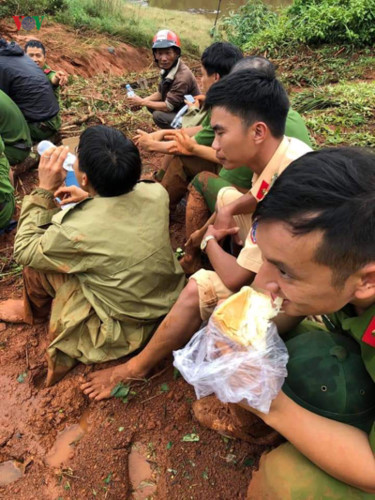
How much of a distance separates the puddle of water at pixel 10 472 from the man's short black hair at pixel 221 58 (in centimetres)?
334

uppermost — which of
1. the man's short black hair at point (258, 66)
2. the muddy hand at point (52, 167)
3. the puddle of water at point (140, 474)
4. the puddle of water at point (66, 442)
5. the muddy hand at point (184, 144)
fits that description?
the man's short black hair at point (258, 66)

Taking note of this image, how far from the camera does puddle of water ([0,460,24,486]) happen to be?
2119 mm

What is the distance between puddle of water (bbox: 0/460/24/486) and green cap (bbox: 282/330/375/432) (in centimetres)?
157

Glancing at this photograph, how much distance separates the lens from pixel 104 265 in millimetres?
2221

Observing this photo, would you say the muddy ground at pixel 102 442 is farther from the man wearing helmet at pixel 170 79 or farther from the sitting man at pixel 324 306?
the man wearing helmet at pixel 170 79

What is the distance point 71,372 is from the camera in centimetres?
256

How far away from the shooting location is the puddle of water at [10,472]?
212 cm

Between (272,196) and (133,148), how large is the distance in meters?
1.27

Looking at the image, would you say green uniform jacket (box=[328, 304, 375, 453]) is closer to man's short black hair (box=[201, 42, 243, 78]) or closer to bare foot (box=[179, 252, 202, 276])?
bare foot (box=[179, 252, 202, 276])

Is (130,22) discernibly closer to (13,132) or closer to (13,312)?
(13,132)

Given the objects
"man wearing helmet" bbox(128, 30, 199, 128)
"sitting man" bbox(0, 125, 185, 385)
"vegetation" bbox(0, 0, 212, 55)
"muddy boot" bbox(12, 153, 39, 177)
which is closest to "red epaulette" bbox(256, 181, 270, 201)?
"sitting man" bbox(0, 125, 185, 385)

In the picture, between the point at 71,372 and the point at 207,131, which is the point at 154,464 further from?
the point at 207,131

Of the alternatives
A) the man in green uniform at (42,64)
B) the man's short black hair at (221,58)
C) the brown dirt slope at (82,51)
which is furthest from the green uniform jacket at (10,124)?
the brown dirt slope at (82,51)

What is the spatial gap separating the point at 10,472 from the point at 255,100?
2.52 meters
